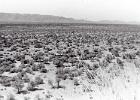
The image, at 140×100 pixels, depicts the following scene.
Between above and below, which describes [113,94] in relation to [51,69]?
above

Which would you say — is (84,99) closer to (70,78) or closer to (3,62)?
(70,78)

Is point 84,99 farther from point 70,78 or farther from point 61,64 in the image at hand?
point 61,64

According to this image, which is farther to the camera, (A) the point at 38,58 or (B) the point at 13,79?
(A) the point at 38,58

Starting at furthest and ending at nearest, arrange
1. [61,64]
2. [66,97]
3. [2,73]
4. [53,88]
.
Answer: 1. [61,64]
2. [2,73]
3. [53,88]
4. [66,97]

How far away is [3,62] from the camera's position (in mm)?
16641

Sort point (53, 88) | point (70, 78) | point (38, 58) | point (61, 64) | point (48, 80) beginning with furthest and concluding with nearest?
point (38, 58)
point (61, 64)
point (70, 78)
point (48, 80)
point (53, 88)

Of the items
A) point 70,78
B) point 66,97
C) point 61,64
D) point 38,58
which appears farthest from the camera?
point 38,58

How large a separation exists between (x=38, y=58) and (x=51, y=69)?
168 inches

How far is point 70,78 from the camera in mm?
12617

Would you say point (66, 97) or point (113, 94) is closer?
point (113, 94)

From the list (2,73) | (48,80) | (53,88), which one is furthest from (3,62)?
(53,88)

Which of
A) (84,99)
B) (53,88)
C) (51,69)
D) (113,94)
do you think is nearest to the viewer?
(113,94)

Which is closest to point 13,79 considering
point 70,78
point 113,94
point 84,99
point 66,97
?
point 70,78

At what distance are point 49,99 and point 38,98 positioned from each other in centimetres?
43
